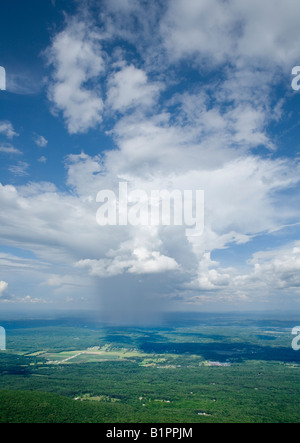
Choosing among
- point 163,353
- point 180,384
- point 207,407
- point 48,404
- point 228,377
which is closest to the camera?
point 48,404

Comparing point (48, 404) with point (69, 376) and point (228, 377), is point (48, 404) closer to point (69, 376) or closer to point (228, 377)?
point (69, 376)

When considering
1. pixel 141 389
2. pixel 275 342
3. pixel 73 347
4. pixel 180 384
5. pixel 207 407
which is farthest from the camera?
pixel 275 342

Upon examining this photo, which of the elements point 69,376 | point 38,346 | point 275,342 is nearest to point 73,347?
point 38,346

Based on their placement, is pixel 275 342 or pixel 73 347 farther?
pixel 275 342
